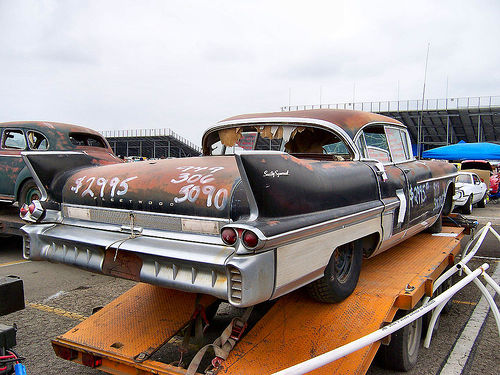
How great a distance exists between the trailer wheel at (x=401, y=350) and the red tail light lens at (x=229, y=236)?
5.17 feet

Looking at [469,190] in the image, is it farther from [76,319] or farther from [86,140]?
[76,319]

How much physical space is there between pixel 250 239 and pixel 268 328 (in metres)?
0.94

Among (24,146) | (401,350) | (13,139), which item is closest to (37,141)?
(24,146)

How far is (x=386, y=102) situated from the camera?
3672cm

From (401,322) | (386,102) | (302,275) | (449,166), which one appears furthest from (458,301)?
(386,102)

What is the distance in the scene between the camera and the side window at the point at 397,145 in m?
4.41

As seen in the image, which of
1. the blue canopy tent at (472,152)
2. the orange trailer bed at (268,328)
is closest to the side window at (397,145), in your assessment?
the orange trailer bed at (268,328)

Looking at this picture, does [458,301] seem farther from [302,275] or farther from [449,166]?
[302,275]

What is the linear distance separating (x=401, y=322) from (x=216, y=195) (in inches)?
50.0

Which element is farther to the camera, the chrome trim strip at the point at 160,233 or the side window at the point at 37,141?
the side window at the point at 37,141

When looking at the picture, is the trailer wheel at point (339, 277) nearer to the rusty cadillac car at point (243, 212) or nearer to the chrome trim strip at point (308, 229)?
the rusty cadillac car at point (243, 212)

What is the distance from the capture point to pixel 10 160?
7840 mm

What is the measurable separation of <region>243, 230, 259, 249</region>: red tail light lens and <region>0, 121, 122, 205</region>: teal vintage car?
19.5ft

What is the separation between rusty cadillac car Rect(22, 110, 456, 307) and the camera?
2.20 m
